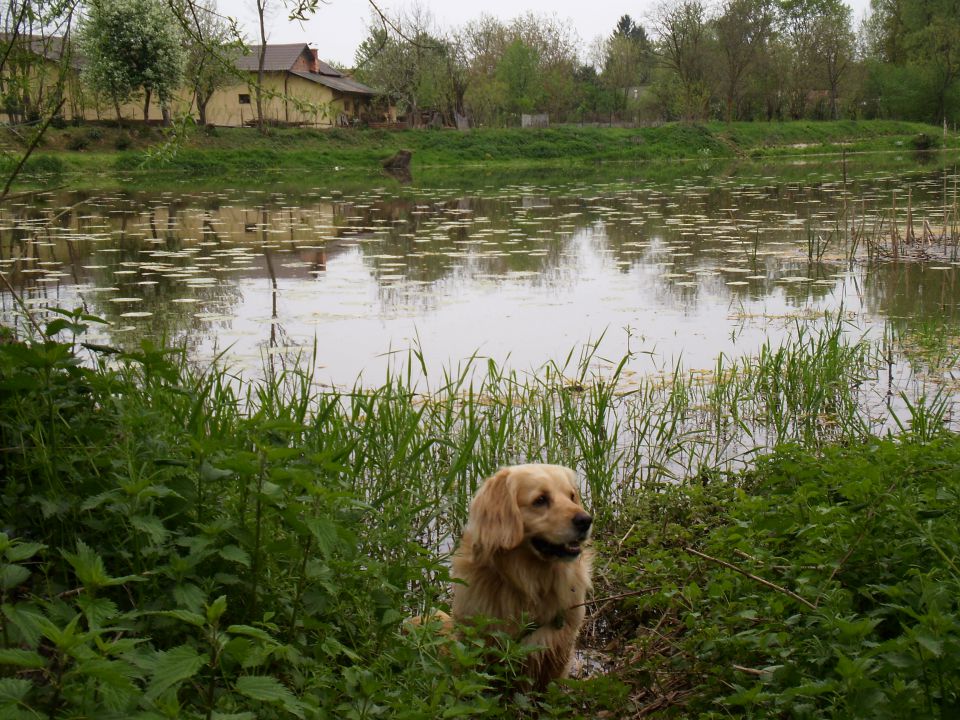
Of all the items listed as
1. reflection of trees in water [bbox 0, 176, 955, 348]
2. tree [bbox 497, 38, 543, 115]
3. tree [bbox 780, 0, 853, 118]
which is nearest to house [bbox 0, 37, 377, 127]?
tree [bbox 497, 38, 543, 115]

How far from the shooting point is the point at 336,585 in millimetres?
2674

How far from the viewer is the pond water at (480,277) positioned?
778cm

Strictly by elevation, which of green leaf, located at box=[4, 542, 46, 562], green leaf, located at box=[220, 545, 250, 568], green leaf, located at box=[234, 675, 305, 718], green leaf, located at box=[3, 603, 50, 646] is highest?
green leaf, located at box=[4, 542, 46, 562]

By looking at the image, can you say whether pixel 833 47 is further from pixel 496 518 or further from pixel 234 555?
pixel 234 555

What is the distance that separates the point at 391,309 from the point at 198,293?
2.29 m

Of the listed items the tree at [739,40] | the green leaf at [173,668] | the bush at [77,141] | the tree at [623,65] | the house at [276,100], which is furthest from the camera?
the tree at [623,65]

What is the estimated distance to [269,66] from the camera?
5719cm

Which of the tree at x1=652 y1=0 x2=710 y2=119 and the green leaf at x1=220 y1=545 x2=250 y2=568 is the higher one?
the tree at x1=652 y1=0 x2=710 y2=119

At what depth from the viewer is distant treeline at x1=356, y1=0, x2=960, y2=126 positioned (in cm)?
5328

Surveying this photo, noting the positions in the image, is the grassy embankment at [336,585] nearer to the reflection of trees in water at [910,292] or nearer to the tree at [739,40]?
the reflection of trees in water at [910,292]

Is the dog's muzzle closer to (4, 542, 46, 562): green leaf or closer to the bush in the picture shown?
(4, 542, 46, 562): green leaf

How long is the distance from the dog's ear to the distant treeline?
46.9 m

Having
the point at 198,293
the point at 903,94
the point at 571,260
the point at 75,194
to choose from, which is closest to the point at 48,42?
the point at 198,293

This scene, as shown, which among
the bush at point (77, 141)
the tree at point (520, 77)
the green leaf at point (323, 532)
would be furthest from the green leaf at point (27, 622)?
the tree at point (520, 77)
